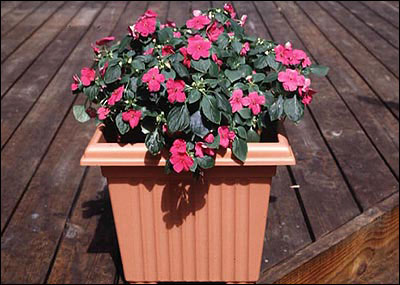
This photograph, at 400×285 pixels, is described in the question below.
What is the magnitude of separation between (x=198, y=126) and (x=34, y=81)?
5.42ft

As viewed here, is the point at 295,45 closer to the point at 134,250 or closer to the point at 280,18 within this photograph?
the point at 280,18

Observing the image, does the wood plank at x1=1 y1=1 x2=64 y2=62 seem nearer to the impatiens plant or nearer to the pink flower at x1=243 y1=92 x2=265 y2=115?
the impatiens plant

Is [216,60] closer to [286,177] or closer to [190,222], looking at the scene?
[190,222]

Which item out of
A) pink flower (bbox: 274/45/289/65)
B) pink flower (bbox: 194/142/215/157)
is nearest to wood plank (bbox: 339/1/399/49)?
pink flower (bbox: 274/45/289/65)

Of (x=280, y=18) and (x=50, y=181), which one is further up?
(x=50, y=181)

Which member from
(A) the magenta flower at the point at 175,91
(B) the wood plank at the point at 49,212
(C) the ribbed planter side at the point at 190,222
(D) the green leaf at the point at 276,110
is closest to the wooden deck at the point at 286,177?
(B) the wood plank at the point at 49,212

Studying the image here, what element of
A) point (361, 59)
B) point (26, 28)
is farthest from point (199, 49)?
point (26, 28)

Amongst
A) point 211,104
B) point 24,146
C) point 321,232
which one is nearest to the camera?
point 211,104

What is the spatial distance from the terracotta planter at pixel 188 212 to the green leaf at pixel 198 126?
62mm

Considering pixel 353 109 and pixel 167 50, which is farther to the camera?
pixel 353 109

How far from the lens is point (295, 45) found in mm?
2734

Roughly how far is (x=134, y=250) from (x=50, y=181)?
2.09ft

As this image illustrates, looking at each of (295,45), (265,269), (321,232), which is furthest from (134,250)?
(295,45)

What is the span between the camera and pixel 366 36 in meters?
2.91
